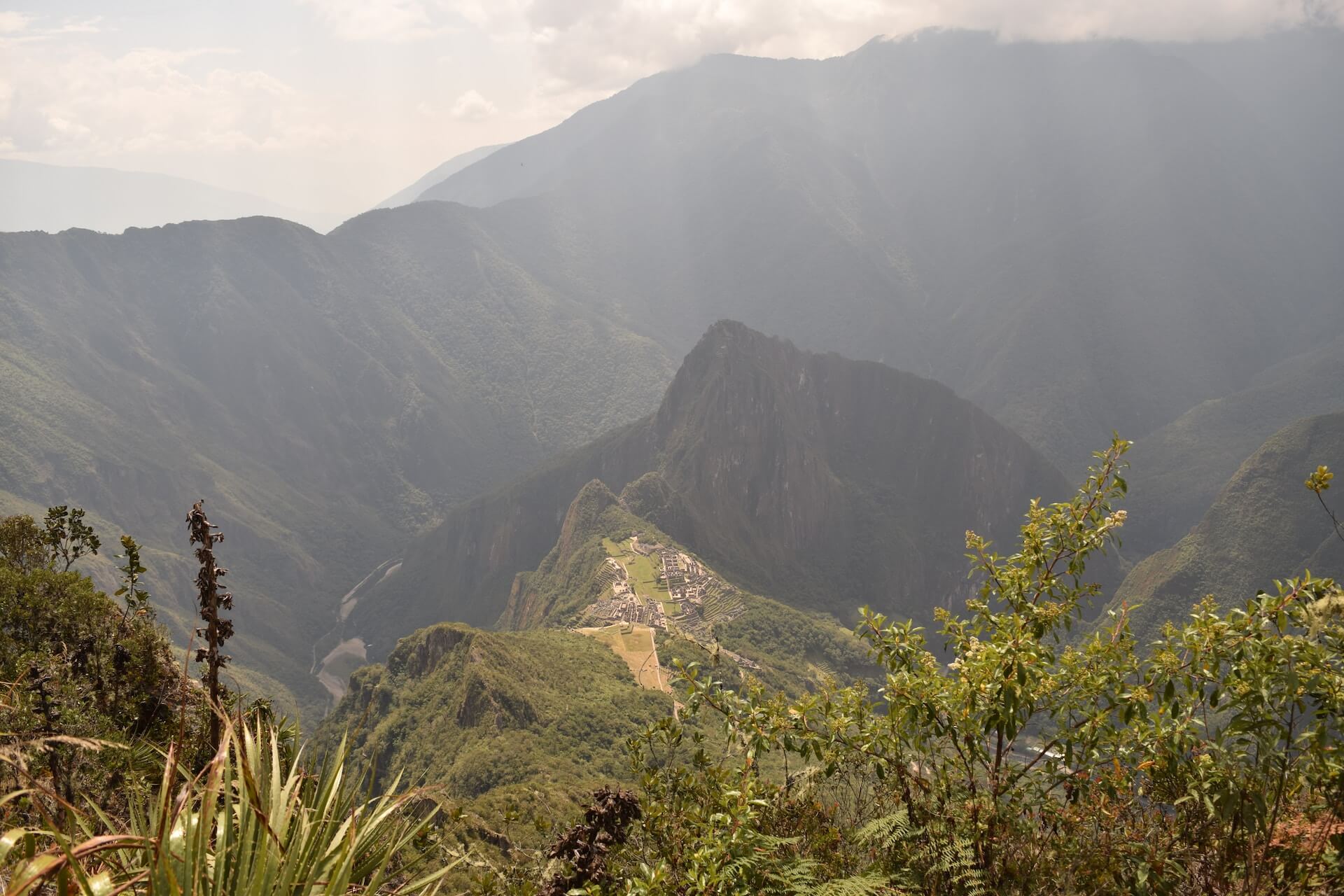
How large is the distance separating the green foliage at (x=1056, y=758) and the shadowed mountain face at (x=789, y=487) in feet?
307

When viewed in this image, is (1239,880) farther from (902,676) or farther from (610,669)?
(610,669)

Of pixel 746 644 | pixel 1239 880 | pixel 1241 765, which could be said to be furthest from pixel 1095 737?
pixel 746 644

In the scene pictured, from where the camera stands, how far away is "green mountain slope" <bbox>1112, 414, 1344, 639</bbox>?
88.6m

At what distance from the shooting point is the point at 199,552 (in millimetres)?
6770

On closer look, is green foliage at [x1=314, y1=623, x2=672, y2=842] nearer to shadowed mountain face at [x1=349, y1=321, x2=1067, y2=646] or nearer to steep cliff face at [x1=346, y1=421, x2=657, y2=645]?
shadowed mountain face at [x1=349, y1=321, x2=1067, y2=646]

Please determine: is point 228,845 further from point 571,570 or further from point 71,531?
point 571,570

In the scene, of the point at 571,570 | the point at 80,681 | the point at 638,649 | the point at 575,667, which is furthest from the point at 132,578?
the point at 571,570

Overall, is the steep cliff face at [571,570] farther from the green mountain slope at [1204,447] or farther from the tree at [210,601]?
the green mountain slope at [1204,447]

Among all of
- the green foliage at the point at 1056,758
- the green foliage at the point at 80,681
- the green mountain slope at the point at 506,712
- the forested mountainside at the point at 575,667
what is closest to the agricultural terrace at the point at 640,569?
the forested mountainside at the point at 575,667

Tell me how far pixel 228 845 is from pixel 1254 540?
114 meters

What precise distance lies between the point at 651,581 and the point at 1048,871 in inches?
2909

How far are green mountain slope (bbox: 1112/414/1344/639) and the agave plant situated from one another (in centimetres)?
9416

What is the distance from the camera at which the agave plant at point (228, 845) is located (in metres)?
3.14

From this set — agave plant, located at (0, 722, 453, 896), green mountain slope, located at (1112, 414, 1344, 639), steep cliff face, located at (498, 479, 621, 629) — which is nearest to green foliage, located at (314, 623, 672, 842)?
steep cliff face, located at (498, 479, 621, 629)
